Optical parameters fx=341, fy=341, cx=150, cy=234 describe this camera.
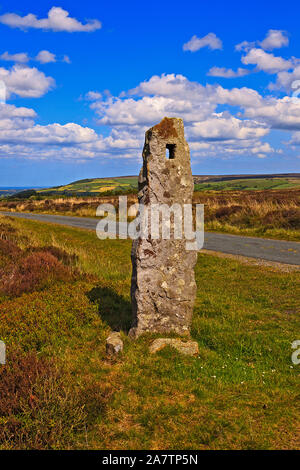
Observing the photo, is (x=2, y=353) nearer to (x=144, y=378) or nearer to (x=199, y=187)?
(x=144, y=378)

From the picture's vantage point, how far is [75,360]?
5.81 m

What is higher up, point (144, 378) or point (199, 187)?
point (199, 187)

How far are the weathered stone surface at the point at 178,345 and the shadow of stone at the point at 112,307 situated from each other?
109cm

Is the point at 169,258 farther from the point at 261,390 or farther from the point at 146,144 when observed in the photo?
the point at 261,390

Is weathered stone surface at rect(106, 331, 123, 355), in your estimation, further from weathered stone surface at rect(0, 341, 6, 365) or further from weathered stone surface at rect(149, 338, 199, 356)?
weathered stone surface at rect(0, 341, 6, 365)

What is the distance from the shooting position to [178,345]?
241 inches

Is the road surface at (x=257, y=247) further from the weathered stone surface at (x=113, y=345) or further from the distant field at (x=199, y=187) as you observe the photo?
the distant field at (x=199, y=187)

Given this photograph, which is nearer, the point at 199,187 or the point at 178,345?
the point at 178,345

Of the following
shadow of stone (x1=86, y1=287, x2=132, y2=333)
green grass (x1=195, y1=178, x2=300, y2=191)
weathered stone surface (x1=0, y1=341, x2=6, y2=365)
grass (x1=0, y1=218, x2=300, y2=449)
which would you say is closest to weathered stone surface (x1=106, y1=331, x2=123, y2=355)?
grass (x1=0, y1=218, x2=300, y2=449)

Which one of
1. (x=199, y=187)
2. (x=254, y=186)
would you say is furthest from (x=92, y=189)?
(x=254, y=186)

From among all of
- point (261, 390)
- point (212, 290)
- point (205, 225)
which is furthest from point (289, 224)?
point (261, 390)

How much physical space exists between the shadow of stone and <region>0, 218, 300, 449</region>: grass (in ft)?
0.09

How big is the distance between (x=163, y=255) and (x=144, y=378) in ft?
7.82

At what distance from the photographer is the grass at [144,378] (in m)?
4.07
